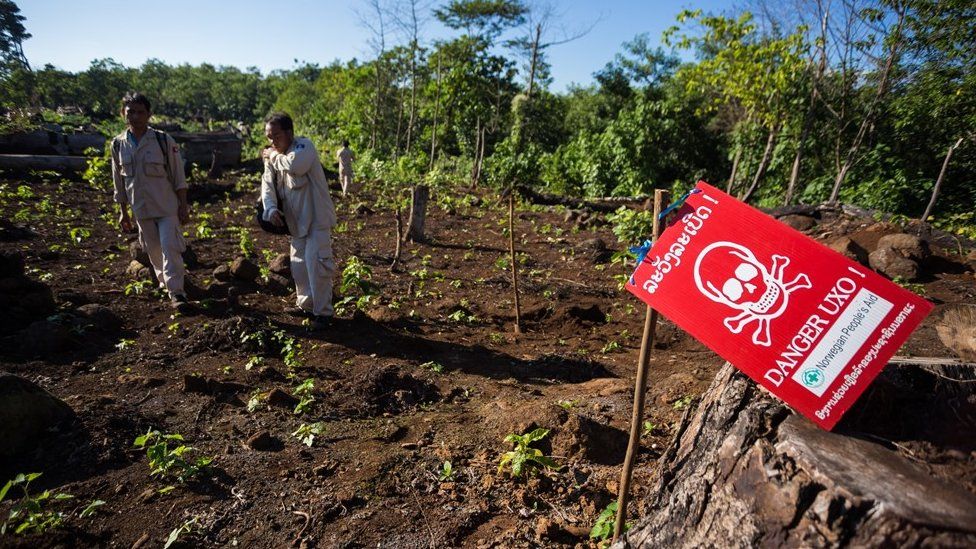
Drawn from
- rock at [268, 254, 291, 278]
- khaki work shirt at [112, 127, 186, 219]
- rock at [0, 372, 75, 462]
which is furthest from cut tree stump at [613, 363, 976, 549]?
rock at [268, 254, 291, 278]

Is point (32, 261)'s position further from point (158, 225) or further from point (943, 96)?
point (943, 96)

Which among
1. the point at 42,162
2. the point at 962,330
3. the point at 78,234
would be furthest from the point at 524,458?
the point at 42,162

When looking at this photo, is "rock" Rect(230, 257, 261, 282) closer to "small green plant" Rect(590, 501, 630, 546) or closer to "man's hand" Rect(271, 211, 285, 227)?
"man's hand" Rect(271, 211, 285, 227)

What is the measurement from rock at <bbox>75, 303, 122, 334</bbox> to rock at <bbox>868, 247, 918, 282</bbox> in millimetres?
8397

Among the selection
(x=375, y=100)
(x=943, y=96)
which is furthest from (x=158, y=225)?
(x=375, y=100)

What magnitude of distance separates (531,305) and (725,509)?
4013 millimetres

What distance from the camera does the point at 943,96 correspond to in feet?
29.8

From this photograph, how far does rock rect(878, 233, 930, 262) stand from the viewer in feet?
21.2

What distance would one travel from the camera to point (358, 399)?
325cm

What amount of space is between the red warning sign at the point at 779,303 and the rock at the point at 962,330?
1829mm

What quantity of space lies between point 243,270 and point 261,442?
3.14 m

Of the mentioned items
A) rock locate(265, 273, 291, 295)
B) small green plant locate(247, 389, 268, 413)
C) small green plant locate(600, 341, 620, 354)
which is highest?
rock locate(265, 273, 291, 295)

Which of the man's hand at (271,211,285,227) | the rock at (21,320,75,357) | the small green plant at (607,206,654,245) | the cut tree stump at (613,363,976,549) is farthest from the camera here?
the small green plant at (607,206,654,245)

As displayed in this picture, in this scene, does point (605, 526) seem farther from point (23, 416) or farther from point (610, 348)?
point (23, 416)
